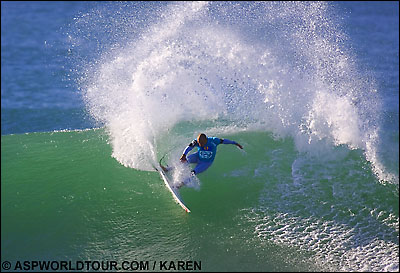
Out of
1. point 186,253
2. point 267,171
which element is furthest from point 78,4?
point 186,253

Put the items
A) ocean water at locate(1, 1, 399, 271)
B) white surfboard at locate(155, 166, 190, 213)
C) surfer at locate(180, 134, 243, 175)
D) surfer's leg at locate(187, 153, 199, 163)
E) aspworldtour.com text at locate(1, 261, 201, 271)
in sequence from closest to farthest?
1. aspworldtour.com text at locate(1, 261, 201, 271)
2. ocean water at locate(1, 1, 399, 271)
3. white surfboard at locate(155, 166, 190, 213)
4. surfer at locate(180, 134, 243, 175)
5. surfer's leg at locate(187, 153, 199, 163)

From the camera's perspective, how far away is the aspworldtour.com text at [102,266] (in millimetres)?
8547

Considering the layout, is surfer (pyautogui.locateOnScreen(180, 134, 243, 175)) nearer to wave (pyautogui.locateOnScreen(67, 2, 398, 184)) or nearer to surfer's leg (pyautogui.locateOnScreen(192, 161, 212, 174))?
surfer's leg (pyautogui.locateOnScreen(192, 161, 212, 174))

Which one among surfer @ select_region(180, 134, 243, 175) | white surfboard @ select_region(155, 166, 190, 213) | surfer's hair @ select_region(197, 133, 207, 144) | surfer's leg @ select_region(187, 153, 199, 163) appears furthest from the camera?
surfer's leg @ select_region(187, 153, 199, 163)

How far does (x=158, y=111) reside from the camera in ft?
43.0

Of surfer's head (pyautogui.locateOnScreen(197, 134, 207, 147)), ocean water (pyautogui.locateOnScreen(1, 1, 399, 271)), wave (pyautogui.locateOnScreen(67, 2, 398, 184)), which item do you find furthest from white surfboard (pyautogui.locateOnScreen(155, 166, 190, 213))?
surfer's head (pyautogui.locateOnScreen(197, 134, 207, 147))

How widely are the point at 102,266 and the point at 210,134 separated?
17.3 feet

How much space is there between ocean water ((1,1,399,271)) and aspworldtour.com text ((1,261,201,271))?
0.09m

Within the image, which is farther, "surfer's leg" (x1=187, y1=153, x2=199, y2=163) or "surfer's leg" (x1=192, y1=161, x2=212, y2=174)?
"surfer's leg" (x1=187, y1=153, x2=199, y2=163)

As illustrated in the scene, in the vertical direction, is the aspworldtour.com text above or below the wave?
below

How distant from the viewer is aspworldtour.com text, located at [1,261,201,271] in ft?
28.0

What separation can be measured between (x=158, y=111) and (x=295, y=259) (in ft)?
19.9

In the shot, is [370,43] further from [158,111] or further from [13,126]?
[13,126]

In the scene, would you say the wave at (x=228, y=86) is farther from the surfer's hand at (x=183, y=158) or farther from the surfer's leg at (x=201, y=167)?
the surfer's leg at (x=201, y=167)
